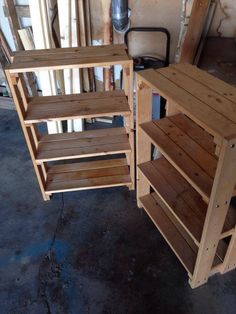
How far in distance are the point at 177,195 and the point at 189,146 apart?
285 mm

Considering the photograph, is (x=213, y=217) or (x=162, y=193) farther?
(x=162, y=193)

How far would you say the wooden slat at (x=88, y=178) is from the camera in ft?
6.30

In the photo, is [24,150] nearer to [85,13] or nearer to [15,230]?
[15,230]

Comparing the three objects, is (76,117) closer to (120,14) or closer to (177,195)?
(177,195)

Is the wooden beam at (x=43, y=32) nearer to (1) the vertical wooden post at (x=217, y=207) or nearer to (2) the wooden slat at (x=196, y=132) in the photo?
(2) the wooden slat at (x=196, y=132)

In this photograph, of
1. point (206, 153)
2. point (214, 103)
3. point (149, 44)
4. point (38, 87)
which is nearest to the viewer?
point (214, 103)

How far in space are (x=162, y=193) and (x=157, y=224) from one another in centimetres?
28

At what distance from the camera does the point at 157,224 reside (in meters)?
1.62

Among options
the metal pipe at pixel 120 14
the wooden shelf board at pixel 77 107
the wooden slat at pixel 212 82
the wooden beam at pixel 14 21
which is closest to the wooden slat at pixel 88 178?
A: the wooden shelf board at pixel 77 107

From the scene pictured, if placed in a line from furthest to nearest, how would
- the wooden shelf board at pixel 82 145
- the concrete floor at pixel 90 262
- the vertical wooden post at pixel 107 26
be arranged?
the vertical wooden post at pixel 107 26, the wooden shelf board at pixel 82 145, the concrete floor at pixel 90 262

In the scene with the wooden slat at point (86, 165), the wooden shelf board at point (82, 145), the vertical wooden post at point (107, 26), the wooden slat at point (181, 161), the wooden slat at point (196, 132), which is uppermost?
the vertical wooden post at point (107, 26)

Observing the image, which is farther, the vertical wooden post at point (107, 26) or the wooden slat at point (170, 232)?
the vertical wooden post at point (107, 26)

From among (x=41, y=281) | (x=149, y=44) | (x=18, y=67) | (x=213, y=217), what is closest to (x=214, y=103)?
(x=213, y=217)

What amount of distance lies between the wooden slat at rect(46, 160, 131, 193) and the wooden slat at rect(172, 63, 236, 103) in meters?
0.90
